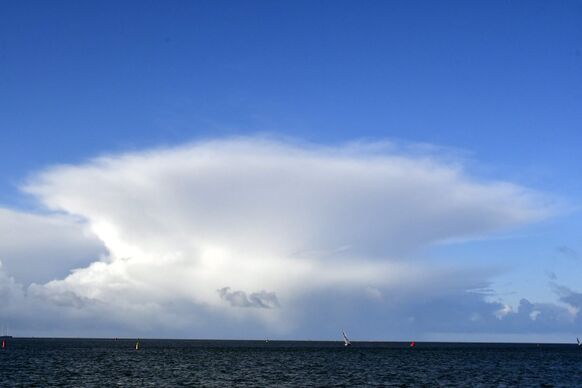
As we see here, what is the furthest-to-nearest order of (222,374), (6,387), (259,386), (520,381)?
(222,374), (520,381), (259,386), (6,387)

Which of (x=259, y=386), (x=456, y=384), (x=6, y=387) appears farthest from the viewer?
(x=456, y=384)

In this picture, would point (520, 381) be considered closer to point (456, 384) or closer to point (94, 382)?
point (456, 384)

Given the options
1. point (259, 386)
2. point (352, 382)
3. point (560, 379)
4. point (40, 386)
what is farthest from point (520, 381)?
point (40, 386)

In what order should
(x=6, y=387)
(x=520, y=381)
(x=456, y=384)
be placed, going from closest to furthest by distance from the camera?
(x=6, y=387) → (x=456, y=384) → (x=520, y=381)

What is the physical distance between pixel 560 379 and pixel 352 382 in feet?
147

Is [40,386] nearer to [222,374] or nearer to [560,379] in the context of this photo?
[222,374]

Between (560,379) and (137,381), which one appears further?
(560,379)

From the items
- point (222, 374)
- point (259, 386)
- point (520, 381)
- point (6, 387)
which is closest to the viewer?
point (6, 387)

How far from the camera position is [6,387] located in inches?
3457

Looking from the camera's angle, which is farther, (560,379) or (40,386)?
(560,379)

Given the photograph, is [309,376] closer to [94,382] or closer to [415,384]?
[415,384]

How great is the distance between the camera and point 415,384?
102m

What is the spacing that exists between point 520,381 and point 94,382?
240 ft

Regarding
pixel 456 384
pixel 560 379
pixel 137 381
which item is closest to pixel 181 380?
pixel 137 381
